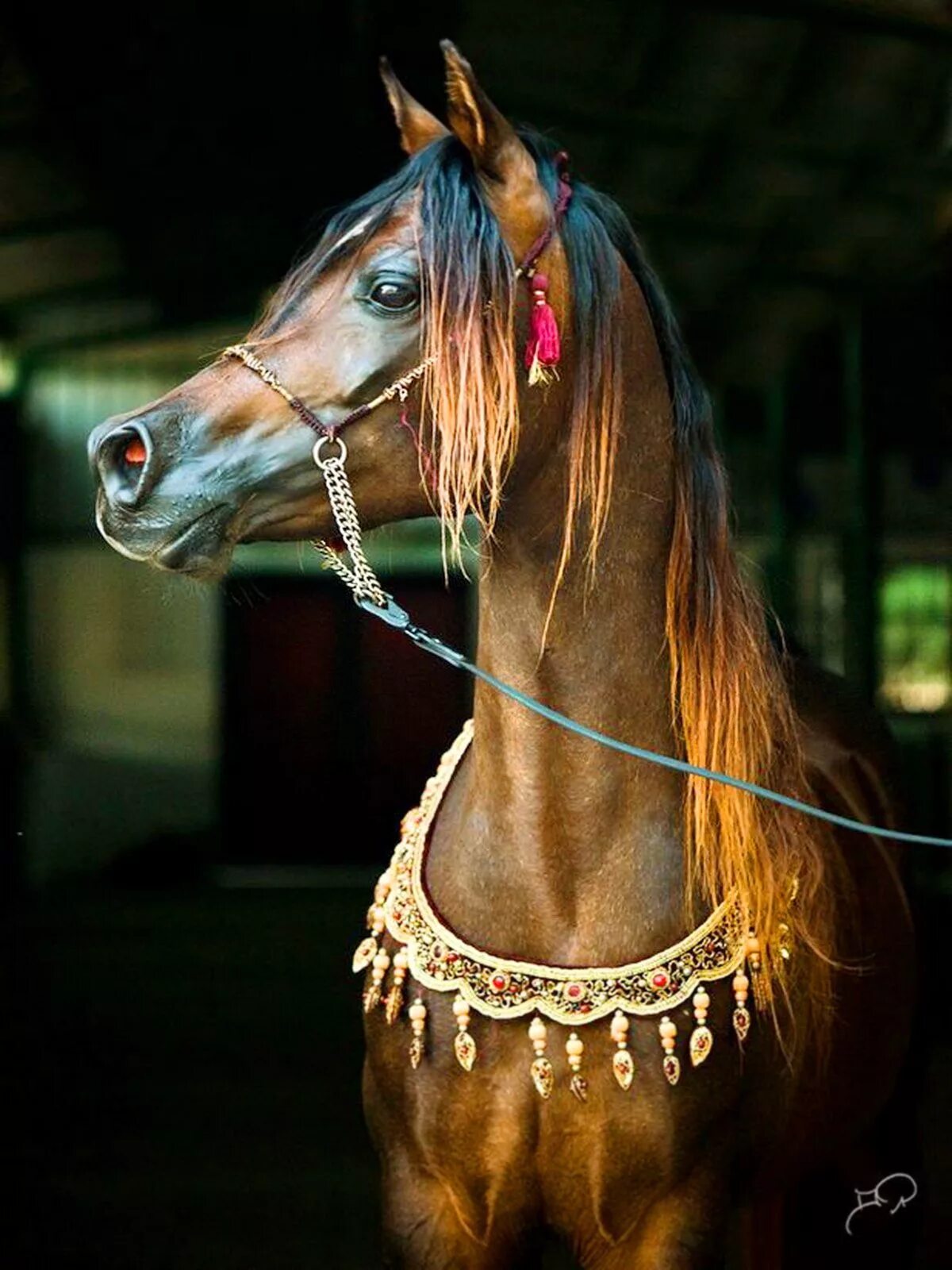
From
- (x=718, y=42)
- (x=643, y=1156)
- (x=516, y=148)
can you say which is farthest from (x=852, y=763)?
(x=718, y=42)

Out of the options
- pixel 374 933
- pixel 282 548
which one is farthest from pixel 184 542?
pixel 282 548

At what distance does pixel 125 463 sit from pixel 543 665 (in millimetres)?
537

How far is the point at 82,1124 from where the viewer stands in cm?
451

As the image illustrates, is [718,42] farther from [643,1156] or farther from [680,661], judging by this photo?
[643,1156]

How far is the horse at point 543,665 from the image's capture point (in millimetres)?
1967

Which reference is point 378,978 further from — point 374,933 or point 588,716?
point 588,716

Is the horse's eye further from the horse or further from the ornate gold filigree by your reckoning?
the ornate gold filigree

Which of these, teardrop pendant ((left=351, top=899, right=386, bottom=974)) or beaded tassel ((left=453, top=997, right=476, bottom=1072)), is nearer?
beaded tassel ((left=453, top=997, right=476, bottom=1072))

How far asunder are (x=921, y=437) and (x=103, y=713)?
7.98ft


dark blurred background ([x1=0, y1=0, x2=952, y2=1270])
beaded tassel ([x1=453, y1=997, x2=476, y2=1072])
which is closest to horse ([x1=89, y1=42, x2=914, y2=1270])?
beaded tassel ([x1=453, y1=997, x2=476, y2=1072])

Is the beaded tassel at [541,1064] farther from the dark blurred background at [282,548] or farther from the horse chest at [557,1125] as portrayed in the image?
the dark blurred background at [282,548]

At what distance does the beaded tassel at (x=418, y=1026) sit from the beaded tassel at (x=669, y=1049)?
0.93 ft

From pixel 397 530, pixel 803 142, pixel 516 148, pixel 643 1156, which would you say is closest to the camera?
pixel 516 148

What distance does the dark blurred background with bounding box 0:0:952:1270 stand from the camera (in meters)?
4.15
